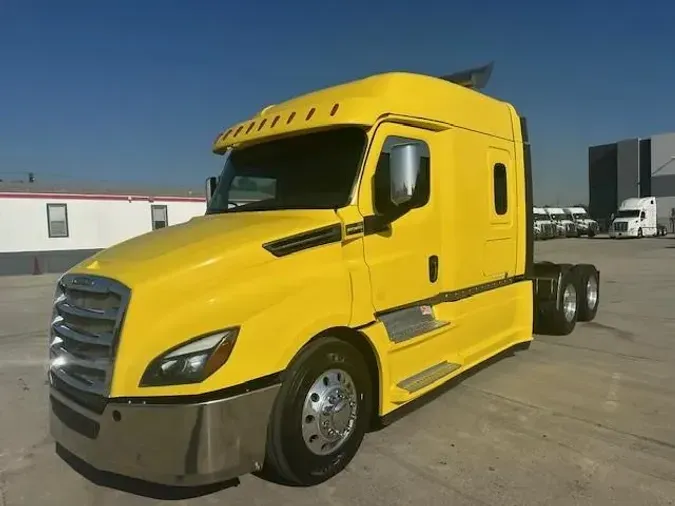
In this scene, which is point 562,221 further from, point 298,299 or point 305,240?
point 298,299

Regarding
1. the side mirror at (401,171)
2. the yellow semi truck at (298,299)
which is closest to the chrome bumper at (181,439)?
the yellow semi truck at (298,299)

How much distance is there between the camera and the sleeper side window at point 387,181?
4297 millimetres

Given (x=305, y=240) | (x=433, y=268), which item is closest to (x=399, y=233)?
(x=433, y=268)

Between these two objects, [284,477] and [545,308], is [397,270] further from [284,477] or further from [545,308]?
[545,308]

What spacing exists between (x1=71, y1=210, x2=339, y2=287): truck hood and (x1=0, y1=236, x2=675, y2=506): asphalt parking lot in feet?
5.09

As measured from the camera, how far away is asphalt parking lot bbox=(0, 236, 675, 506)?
3727 mm

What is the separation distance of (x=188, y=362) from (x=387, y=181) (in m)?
1.99

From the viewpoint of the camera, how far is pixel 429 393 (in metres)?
4.89

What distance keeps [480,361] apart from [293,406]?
2768 mm

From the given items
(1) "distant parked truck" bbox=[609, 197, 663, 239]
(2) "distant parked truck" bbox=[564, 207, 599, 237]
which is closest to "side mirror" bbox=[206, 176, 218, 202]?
(1) "distant parked truck" bbox=[609, 197, 663, 239]

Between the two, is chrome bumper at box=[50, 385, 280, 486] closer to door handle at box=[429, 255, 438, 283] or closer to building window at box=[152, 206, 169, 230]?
door handle at box=[429, 255, 438, 283]

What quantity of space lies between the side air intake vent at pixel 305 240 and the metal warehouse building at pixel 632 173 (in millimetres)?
58489

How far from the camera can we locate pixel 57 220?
2897cm

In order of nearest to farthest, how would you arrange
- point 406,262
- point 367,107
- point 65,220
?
point 367,107
point 406,262
point 65,220
